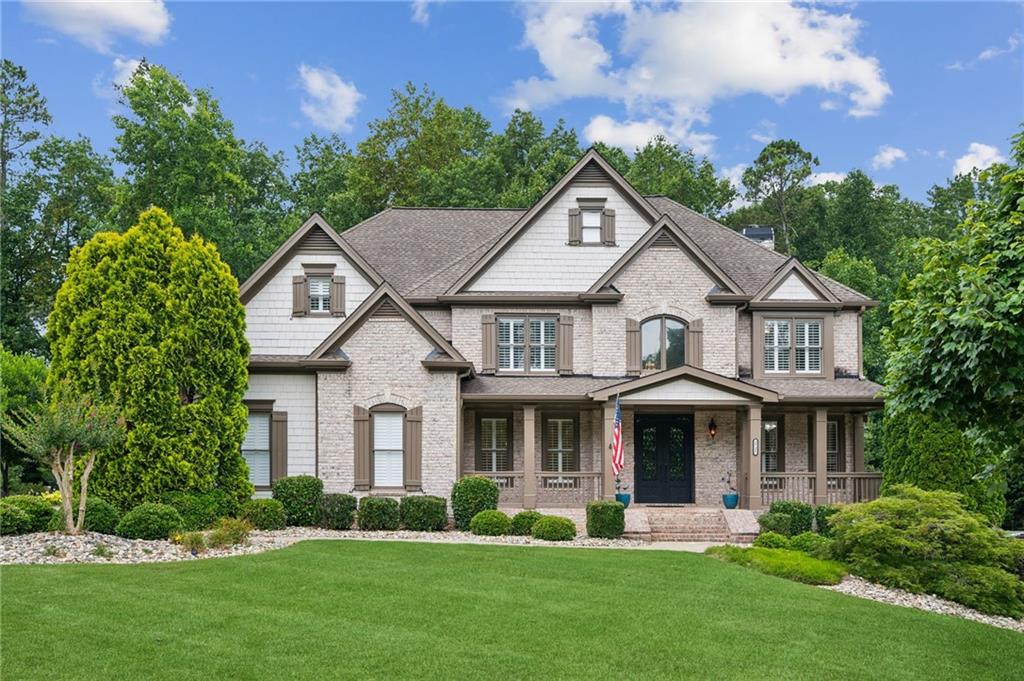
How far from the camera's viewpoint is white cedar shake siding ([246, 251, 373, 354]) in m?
23.0

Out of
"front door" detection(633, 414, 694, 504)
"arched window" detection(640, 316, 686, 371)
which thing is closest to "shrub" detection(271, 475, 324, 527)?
"front door" detection(633, 414, 694, 504)

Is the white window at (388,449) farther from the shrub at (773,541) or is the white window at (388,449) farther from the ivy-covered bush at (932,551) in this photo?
the ivy-covered bush at (932,551)

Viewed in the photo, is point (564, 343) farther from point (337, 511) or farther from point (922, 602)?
point (922, 602)

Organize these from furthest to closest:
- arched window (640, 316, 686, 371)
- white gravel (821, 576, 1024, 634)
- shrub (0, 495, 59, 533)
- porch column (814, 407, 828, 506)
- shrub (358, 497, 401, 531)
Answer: arched window (640, 316, 686, 371) < porch column (814, 407, 828, 506) < shrub (358, 497, 401, 531) < shrub (0, 495, 59, 533) < white gravel (821, 576, 1024, 634)

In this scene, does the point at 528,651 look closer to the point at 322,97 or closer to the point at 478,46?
the point at 478,46

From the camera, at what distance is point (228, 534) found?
15656mm

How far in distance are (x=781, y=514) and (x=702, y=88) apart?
18.6m

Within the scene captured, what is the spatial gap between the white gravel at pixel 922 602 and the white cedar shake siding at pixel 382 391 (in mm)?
10054

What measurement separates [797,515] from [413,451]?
9176 millimetres

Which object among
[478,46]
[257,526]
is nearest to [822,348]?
[478,46]

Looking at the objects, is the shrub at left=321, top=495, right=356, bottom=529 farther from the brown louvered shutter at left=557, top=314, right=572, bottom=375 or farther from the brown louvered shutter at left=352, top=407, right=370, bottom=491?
the brown louvered shutter at left=557, top=314, right=572, bottom=375

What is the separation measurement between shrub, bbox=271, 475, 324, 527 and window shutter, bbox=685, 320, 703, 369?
411 inches

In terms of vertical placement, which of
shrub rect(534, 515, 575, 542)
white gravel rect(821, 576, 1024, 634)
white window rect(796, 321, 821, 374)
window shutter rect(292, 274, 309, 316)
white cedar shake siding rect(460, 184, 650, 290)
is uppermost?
white cedar shake siding rect(460, 184, 650, 290)

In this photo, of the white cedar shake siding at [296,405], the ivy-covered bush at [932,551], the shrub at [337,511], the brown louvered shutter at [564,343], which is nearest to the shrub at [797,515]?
the ivy-covered bush at [932,551]
